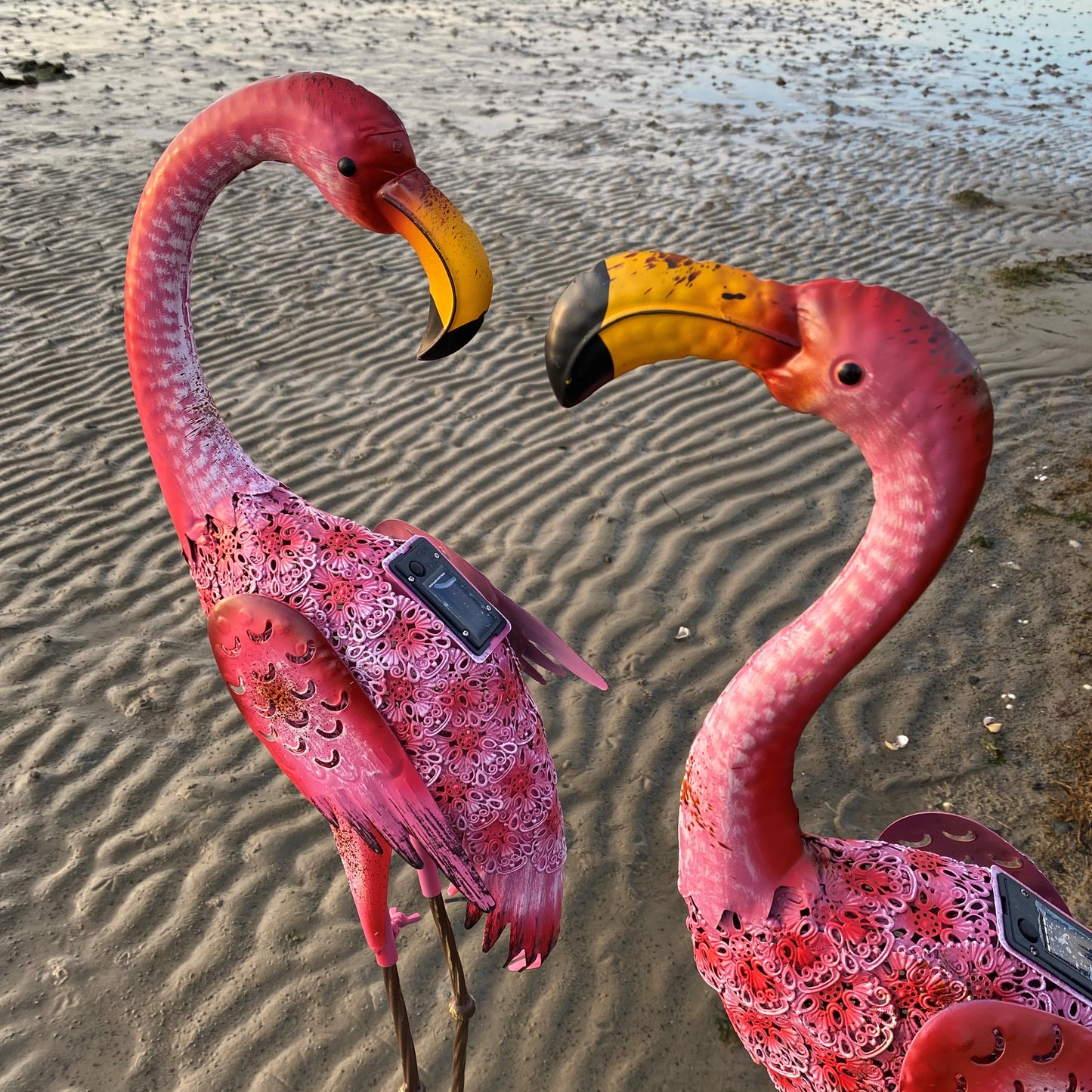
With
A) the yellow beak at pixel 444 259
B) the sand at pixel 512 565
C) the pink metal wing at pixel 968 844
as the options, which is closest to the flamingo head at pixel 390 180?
the yellow beak at pixel 444 259

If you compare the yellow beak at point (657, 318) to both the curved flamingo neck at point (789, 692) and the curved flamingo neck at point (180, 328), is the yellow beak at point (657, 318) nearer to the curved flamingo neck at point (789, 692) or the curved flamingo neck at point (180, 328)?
the curved flamingo neck at point (789, 692)

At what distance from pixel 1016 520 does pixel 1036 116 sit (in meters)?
10.4

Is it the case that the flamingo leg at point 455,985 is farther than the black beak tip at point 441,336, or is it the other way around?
the flamingo leg at point 455,985

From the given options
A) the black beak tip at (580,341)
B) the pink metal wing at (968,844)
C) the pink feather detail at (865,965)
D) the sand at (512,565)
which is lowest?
the sand at (512,565)

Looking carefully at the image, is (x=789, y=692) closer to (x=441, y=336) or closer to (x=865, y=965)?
(x=865, y=965)

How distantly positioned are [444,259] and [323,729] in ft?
3.48

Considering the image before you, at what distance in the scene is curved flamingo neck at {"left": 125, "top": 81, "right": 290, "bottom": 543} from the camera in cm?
214

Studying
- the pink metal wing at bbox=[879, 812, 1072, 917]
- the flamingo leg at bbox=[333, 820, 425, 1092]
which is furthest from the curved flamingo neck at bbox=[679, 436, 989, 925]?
the flamingo leg at bbox=[333, 820, 425, 1092]

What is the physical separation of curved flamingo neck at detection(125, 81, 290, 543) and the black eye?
4.65 ft

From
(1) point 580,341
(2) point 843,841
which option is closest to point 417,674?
(1) point 580,341

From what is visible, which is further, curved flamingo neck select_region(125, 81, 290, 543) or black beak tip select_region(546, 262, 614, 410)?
curved flamingo neck select_region(125, 81, 290, 543)

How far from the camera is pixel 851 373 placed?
4.89ft

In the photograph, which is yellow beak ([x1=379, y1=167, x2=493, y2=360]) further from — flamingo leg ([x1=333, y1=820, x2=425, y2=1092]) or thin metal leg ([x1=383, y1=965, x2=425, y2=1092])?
thin metal leg ([x1=383, y1=965, x2=425, y2=1092])

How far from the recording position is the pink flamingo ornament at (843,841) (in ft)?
4.89
